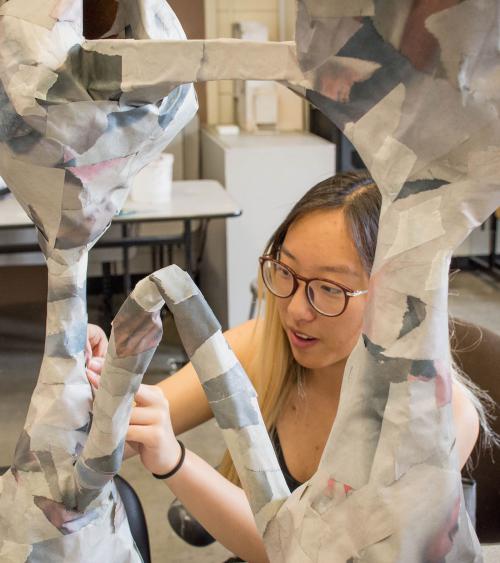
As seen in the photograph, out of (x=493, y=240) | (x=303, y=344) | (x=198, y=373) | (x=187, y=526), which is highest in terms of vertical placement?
(x=198, y=373)

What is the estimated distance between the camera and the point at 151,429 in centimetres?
66

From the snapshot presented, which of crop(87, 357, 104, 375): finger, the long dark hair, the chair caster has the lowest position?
the chair caster

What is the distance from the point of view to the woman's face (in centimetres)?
81

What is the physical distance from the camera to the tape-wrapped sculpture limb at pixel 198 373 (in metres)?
0.45

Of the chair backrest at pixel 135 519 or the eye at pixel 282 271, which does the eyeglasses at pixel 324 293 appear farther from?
the chair backrest at pixel 135 519

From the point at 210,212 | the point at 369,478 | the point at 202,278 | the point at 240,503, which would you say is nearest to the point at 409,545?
the point at 369,478

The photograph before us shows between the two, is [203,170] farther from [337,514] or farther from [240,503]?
[337,514]

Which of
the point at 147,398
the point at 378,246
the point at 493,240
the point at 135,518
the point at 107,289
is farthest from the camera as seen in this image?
the point at 493,240

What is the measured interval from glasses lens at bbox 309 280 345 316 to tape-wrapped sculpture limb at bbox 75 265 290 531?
335 millimetres

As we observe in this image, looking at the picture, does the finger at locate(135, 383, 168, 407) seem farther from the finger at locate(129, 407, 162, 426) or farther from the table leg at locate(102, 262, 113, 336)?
the table leg at locate(102, 262, 113, 336)

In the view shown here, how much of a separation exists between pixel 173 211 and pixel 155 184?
12 centimetres

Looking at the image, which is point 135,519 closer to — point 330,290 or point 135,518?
point 135,518

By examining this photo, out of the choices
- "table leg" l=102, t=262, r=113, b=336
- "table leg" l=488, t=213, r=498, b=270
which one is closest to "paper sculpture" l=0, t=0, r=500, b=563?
"table leg" l=102, t=262, r=113, b=336

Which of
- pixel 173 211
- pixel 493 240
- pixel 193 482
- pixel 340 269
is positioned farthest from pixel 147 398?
pixel 493 240
